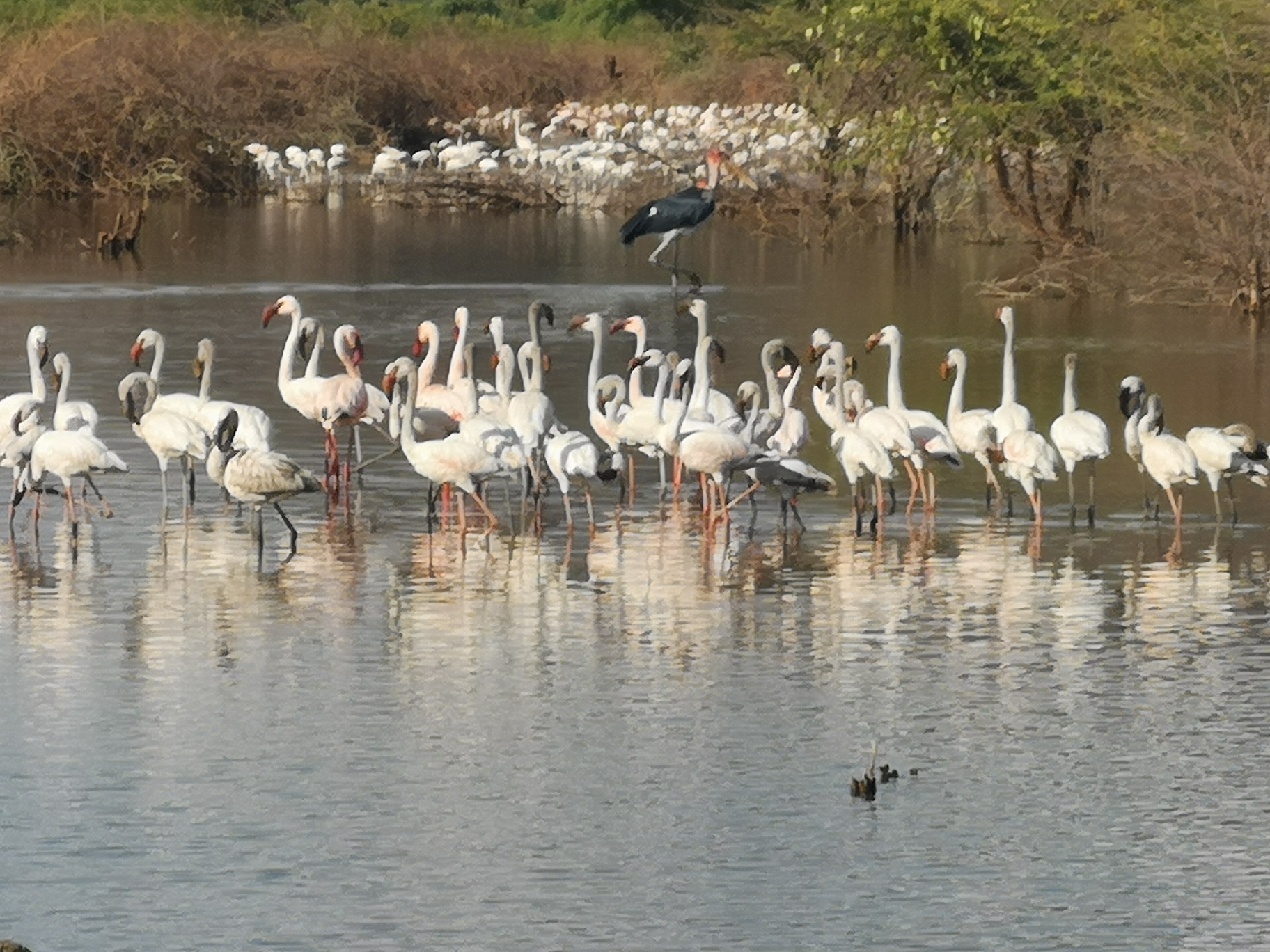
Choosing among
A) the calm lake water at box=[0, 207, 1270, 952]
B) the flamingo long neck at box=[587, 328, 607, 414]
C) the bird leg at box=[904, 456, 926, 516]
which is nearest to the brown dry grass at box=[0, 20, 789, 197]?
the flamingo long neck at box=[587, 328, 607, 414]

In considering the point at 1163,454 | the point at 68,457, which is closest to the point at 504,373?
the point at 68,457

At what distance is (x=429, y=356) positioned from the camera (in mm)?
15008

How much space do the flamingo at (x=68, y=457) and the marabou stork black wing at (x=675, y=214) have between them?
14.2 metres

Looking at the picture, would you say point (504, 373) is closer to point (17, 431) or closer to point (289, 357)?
point (289, 357)

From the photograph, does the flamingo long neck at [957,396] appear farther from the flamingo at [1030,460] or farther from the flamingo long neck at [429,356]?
the flamingo long neck at [429,356]

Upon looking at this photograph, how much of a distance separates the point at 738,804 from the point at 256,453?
4.61m

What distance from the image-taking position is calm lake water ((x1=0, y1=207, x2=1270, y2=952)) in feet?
23.6

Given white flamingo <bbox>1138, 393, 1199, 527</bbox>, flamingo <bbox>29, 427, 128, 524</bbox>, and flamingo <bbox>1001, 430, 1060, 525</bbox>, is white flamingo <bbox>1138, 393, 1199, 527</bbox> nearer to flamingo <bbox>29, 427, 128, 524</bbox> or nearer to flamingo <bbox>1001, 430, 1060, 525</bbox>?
flamingo <bbox>1001, 430, 1060, 525</bbox>

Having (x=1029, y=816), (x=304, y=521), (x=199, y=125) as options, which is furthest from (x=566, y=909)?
(x=199, y=125)

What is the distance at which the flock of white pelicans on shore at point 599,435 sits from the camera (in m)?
12.6

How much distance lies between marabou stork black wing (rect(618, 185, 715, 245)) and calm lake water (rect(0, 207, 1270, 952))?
1077cm

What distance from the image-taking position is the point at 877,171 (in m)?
35.6

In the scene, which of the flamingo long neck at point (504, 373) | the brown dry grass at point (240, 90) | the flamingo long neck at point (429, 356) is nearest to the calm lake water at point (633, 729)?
the flamingo long neck at point (429, 356)

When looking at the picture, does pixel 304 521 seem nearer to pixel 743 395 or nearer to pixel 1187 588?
pixel 743 395
